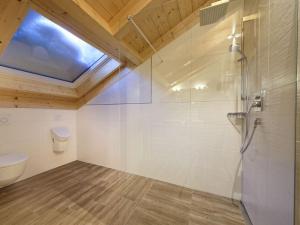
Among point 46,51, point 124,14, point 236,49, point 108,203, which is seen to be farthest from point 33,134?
point 236,49

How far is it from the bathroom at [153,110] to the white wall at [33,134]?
0.06ft

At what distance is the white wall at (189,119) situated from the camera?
5.89 feet

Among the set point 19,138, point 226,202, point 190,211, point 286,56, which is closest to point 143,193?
point 190,211

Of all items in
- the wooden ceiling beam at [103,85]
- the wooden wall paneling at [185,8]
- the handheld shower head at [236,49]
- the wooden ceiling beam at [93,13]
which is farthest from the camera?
the wooden ceiling beam at [103,85]

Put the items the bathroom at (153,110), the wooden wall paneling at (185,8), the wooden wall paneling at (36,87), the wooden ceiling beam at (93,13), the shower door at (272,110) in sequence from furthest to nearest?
1. the wooden wall paneling at (36,87)
2. the wooden wall paneling at (185,8)
3. the wooden ceiling beam at (93,13)
4. the bathroom at (153,110)
5. the shower door at (272,110)

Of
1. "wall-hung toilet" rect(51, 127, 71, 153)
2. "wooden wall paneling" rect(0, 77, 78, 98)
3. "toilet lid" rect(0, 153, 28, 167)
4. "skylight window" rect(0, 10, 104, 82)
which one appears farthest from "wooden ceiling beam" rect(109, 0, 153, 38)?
"wall-hung toilet" rect(51, 127, 71, 153)

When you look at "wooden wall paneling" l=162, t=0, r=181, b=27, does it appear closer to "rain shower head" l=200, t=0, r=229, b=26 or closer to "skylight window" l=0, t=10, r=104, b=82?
"rain shower head" l=200, t=0, r=229, b=26

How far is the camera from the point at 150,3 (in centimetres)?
131

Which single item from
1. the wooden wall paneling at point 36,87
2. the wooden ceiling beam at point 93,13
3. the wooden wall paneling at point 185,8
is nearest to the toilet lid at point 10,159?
the wooden wall paneling at point 36,87

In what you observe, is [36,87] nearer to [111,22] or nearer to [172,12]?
[111,22]

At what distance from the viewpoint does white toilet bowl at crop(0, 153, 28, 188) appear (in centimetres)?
164

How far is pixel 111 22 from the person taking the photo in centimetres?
154

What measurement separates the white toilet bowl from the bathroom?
1 cm

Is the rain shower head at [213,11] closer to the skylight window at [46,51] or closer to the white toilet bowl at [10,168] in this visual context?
the skylight window at [46,51]
